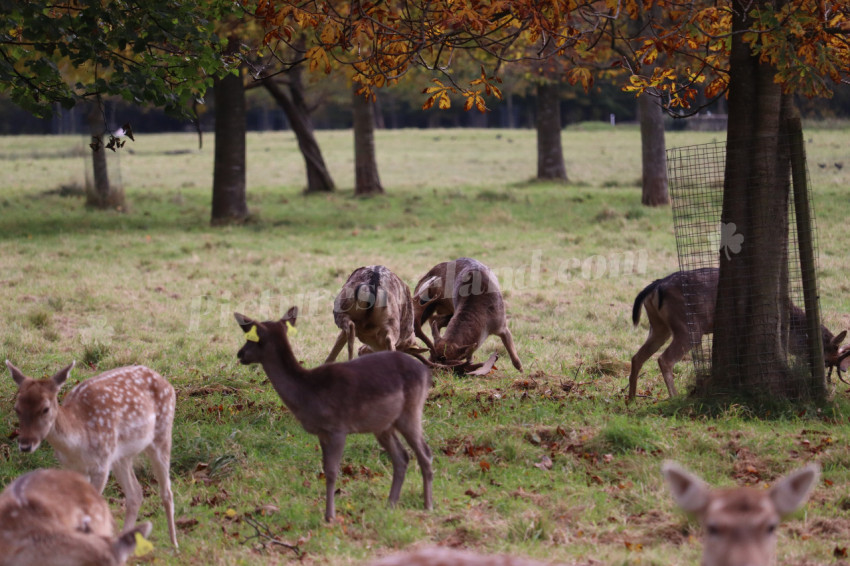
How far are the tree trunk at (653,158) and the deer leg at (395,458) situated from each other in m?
15.6

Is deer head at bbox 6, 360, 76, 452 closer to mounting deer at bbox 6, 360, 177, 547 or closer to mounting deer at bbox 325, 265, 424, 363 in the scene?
mounting deer at bbox 6, 360, 177, 547

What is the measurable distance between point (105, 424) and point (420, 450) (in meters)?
1.87

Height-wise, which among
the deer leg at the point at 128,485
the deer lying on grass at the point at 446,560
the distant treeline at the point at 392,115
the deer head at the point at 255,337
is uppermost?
the distant treeline at the point at 392,115

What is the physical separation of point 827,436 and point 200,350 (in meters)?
6.09

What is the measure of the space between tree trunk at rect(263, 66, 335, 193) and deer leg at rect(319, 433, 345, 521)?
1784cm

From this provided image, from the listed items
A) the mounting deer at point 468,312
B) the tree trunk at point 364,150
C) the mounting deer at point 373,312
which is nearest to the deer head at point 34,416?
the mounting deer at point 373,312

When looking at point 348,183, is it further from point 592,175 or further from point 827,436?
point 827,436

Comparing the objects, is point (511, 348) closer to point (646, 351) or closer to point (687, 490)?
point (646, 351)

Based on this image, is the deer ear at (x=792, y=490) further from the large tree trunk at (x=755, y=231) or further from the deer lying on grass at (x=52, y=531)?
the large tree trunk at (x=755, y=231)

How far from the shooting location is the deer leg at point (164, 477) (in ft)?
17.4

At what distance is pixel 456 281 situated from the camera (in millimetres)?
9812

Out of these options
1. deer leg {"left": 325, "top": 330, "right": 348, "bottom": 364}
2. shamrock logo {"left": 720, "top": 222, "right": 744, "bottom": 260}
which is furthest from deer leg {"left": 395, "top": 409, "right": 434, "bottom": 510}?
deer leg {"left": 325, "top": 330, "right": 348, "bottom": 364}

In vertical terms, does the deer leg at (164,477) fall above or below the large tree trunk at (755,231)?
below

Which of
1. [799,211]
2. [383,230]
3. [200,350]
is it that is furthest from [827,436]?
[383,230]
